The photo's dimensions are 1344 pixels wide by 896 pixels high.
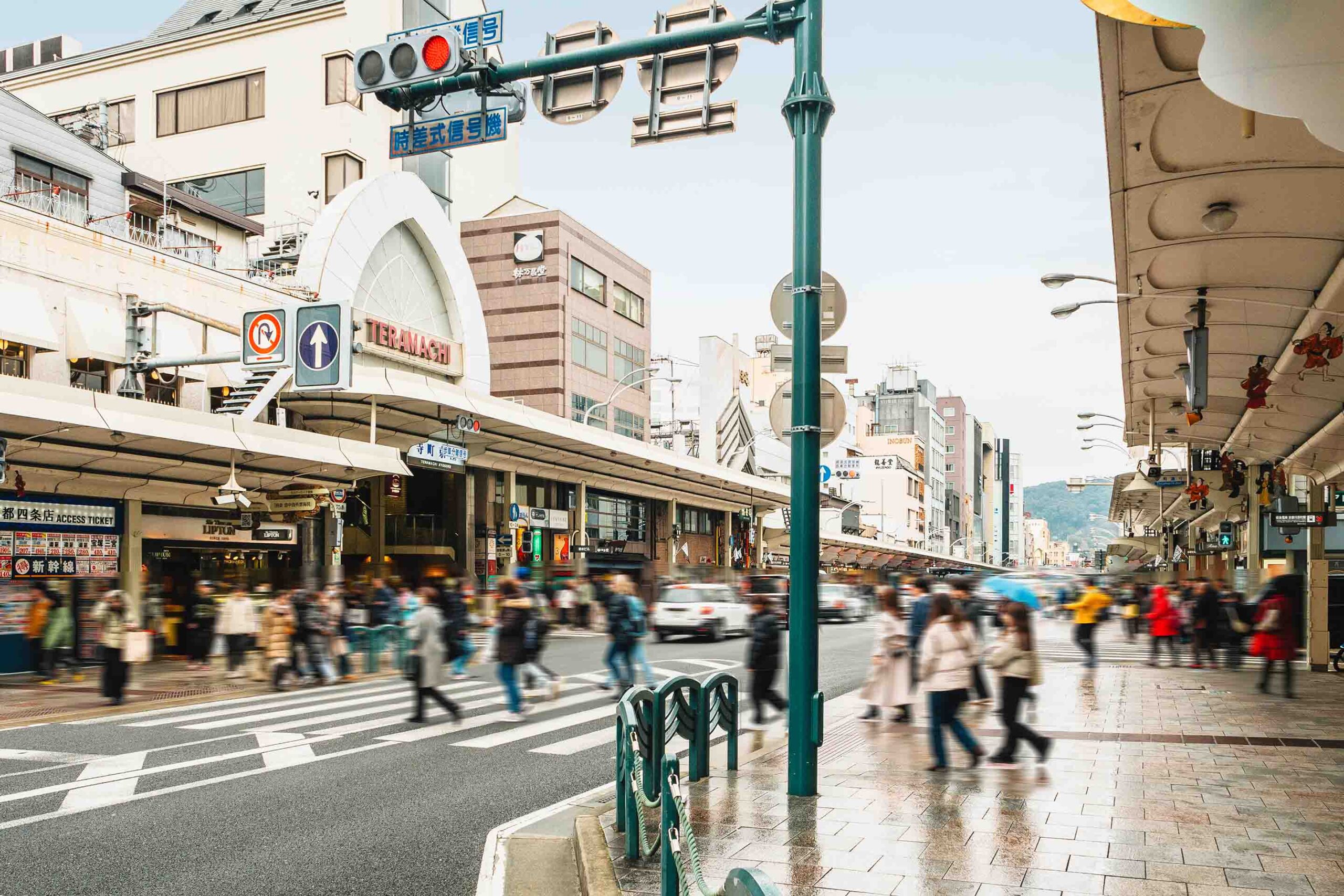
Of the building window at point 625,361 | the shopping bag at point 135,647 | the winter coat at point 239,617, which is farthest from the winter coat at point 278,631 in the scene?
the building window at point 625,361

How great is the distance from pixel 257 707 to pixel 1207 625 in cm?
1874

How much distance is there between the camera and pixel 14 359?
82.3 feet

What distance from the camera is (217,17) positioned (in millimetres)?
51344

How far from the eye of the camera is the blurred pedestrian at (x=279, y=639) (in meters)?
18.9

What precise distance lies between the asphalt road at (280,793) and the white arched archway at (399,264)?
941 inches

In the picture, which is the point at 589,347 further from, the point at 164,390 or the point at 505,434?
the point at 164,390

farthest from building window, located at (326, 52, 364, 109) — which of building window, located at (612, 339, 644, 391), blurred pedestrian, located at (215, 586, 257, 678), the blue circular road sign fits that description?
blurred pedestrian, located at (215, 586, 257, 678)

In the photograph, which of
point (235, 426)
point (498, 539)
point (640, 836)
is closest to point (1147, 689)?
point (640, 836)

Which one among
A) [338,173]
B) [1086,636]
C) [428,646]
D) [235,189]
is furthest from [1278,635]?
[235,189]

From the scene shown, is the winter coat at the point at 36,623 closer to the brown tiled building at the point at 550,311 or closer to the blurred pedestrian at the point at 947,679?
the blurred pedestrian at the point at 947,679

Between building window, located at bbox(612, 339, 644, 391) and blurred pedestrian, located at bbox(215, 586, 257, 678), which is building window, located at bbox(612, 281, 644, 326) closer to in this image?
building window, located at bbox(612, 339, 644, 391)

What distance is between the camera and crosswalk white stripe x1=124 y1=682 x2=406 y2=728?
48.2ft

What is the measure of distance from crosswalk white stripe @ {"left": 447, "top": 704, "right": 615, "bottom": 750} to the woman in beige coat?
147 inches

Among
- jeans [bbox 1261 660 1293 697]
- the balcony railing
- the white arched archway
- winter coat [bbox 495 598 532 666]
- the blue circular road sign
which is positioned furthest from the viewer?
the balcony railing
